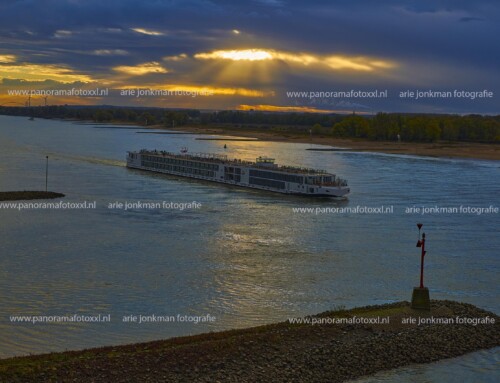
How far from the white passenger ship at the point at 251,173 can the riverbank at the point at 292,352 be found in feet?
111

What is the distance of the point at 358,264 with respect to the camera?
29.5 meters

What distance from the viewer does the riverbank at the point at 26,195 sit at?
47184 millimetres

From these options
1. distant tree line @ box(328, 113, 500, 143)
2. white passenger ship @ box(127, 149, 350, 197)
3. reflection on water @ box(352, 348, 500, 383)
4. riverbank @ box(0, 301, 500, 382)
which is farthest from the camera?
distant tree line @ box(328, 113, 500, 143)

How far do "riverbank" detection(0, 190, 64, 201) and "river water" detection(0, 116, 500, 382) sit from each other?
163 centimetres

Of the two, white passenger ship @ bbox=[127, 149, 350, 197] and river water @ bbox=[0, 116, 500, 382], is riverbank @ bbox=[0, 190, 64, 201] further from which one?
white passenger ship @ bbox=[127, 149, 350, 197]

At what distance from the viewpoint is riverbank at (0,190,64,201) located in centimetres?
4718

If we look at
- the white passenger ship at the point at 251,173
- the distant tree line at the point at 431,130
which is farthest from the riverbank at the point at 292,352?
the distant tree line at the point at 431,130

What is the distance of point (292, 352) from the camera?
18.1 metres

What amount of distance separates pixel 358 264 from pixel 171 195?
2708cm

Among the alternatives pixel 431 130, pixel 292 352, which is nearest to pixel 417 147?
pixel 431 130

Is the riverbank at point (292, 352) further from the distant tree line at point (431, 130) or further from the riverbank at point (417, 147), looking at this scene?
the distant tree line at point (431, 130)

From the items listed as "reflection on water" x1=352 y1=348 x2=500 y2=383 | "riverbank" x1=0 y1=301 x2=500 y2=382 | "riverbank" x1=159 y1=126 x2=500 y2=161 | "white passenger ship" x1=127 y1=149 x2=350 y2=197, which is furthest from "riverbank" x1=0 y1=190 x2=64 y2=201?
"riverbank" x1=159 y1=126 x2=500 y2=161

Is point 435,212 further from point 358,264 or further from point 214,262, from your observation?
point 214,262

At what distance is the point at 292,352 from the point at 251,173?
44822 millimetres
